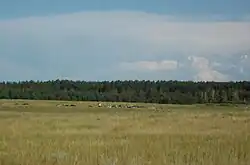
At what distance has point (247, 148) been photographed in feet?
50.1

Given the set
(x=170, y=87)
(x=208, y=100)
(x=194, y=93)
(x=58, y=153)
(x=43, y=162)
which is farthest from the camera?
(x=170, y=87)

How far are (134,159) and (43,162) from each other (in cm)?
201

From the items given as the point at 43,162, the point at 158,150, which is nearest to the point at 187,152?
the point at 158,150

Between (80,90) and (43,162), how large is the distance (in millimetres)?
173726

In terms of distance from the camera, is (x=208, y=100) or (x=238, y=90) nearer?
(x=208, y=100)

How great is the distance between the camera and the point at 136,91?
577ft

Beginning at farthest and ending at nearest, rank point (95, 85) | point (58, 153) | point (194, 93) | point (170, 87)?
point (95, 85) → point (170, 87) → point (194, 93) → point (58, 153)

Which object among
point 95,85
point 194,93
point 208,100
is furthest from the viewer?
point 95,85

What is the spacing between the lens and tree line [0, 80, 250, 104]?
158 metres

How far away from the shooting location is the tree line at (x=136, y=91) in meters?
158

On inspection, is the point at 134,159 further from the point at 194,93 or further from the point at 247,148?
the point at 194,93

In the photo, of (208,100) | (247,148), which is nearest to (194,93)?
(208,100)

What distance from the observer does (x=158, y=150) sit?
15.4 metres

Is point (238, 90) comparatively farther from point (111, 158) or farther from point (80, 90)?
point (111, 158)
